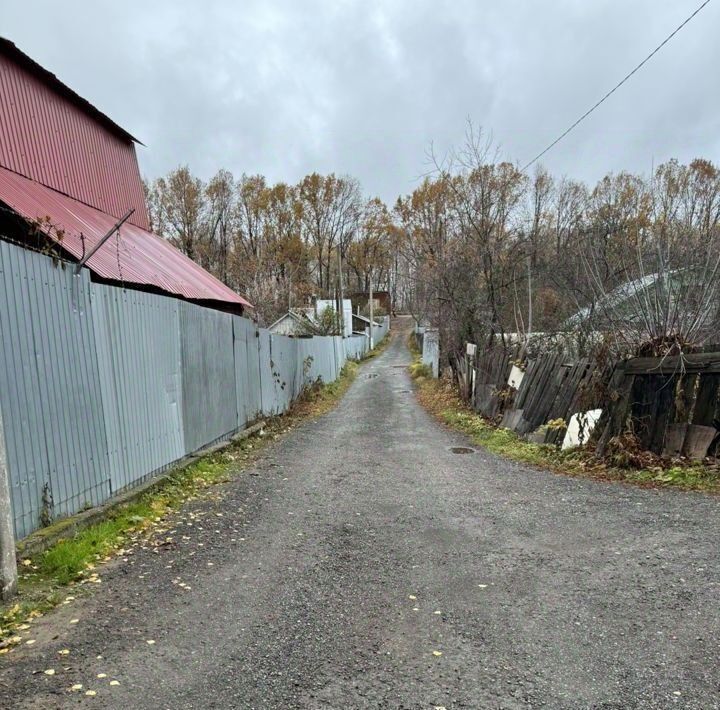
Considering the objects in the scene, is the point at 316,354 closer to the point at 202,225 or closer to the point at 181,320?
the point at 181,320

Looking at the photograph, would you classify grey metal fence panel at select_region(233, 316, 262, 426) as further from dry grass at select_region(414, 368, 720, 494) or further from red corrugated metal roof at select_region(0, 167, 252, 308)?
dry grass at select_region(414, 368, 720, 494)

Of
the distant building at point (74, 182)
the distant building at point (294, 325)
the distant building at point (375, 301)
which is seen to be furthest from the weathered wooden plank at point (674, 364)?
the distant building at point (375, 301)

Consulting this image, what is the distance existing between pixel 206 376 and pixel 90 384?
3.22 m

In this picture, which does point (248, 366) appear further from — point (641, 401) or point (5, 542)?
Result: point (5, 542)

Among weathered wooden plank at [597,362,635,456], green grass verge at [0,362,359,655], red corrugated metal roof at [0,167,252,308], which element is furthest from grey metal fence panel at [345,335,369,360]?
green grass verge at [0,362,359,655]

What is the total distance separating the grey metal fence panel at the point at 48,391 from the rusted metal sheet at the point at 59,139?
7.14 m

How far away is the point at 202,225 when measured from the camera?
50.5 meters

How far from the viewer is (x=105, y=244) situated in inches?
381

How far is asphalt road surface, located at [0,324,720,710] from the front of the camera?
100.0 inches

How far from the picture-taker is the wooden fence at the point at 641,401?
21.9 ft

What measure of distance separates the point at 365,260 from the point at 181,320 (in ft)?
198

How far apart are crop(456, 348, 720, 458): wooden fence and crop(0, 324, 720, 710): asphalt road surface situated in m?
1.25

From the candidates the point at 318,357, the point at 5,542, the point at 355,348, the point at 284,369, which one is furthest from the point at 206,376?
the point at 355,348

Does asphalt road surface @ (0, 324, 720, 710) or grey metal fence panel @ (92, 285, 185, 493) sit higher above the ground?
grey metal fence panel @ (92, 285, 185, 493)
